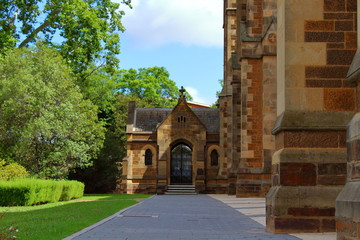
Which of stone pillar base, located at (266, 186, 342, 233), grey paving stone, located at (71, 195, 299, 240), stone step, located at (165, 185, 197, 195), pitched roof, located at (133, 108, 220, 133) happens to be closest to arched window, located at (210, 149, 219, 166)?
pitched roof, located at (133, 108, 220, 133)

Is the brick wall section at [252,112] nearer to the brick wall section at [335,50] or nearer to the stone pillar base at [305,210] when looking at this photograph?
the brick wall section at [335,50]

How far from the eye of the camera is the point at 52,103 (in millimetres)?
35875

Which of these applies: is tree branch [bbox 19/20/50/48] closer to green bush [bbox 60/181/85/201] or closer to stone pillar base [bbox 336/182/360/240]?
green bush [bbox 60/181/85/201]

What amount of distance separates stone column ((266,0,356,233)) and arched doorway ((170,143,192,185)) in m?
34.6

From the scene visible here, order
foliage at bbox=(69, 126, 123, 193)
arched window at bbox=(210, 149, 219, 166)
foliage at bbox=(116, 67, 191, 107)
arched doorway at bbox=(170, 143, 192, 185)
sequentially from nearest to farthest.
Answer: arched window at bbox=(210, 149, 219, 166) → arched doorway at bbox=(170, 143, 192, 185) → foliage at bbox=(69, 126, 123, 193) → foliage at bbox=(116, 67, 191, 107)

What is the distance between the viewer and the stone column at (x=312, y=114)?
10.0 metres

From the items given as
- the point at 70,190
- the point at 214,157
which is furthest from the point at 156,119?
the point at 70,190

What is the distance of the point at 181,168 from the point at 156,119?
431 centimetres

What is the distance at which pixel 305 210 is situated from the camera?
394 inches

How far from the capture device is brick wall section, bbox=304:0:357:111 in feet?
33.7

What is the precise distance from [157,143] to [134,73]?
26.2 m

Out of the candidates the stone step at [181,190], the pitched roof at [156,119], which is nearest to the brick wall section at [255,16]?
the stone step at [181,190]

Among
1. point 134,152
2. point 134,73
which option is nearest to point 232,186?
point 134,152

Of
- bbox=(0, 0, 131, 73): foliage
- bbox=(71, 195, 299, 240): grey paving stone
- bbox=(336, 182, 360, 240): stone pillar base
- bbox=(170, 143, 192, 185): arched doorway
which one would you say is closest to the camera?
bbox=(336, 182, 360, 240): stone pillar base
